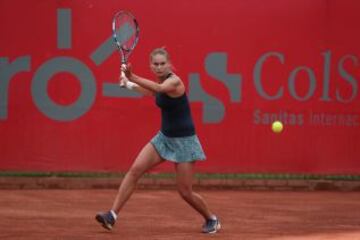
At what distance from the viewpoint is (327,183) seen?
10.6 meters

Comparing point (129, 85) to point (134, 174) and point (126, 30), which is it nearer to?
point (134, 174)

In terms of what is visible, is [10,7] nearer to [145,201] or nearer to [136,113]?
[136,113]

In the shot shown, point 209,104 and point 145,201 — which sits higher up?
point 209,104

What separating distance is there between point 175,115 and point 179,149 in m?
0.27

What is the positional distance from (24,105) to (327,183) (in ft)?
12.5

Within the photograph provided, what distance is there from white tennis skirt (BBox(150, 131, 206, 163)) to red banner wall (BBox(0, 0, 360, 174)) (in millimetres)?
3401

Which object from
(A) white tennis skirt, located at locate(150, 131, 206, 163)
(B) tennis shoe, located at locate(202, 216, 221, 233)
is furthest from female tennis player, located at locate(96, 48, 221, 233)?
(B) tennis shoe, located at locate(202, 216, 221, 233)

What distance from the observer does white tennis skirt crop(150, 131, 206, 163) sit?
681cm

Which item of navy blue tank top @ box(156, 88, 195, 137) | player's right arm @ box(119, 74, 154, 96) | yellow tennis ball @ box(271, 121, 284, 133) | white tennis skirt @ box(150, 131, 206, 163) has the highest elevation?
player's right arm @ box(119, 74, 154, 96)

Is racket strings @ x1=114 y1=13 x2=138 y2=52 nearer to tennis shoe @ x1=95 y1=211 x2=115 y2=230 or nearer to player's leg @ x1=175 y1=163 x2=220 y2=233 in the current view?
player's leg @ x1=175 y1=163 x2=220 y2=233

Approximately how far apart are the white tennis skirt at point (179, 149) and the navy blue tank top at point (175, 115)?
0.05m

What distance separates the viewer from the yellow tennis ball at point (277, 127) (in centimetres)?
1029

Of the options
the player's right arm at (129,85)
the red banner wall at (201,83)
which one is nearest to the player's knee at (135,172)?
the player's right arm at (129,85)

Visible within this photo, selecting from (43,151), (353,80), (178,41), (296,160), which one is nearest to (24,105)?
(43,151)
